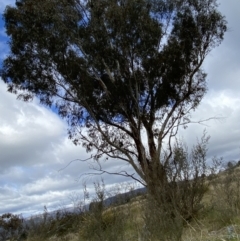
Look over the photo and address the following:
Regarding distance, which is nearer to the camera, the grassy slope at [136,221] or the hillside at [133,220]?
the hillside at [133,220]

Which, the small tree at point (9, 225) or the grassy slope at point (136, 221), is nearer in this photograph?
the grassy slope at point (136, 221)

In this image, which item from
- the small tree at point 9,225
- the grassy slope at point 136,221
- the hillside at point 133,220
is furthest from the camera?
the small tree at point 9,225

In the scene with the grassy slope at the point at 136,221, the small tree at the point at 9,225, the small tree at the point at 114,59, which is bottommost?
the grassy slope at the point at 136,221

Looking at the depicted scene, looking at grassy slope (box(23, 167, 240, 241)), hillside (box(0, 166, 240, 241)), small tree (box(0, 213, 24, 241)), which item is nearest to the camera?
hillside (box(0, 166, 240, 241))

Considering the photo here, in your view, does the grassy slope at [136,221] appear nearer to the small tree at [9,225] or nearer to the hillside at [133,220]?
the hillside at [133,220]

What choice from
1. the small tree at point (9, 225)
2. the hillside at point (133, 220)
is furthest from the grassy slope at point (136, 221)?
the small tree at point (9, 225)

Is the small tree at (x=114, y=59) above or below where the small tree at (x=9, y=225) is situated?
above

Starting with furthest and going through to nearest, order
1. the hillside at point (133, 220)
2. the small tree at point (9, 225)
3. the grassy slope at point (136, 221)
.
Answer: the small tree at point (9, 225), the grassy slope at point (136, 221), the hillside at point (133, 220)

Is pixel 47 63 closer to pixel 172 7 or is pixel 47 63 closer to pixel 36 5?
pixel 36 5

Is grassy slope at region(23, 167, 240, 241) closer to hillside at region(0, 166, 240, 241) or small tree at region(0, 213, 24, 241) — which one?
hillside at region(0, 166, 240, 241)

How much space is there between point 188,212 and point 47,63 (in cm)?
813

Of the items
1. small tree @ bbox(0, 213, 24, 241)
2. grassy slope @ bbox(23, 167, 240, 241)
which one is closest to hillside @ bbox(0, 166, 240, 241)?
grassy slope @ bbox(23, 167, 240, 241)

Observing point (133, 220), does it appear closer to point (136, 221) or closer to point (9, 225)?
point (136, 221)

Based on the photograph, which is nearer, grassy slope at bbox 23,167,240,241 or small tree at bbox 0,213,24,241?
grassy slope at bbox 23,167,240,241
